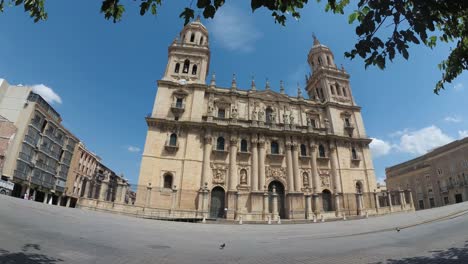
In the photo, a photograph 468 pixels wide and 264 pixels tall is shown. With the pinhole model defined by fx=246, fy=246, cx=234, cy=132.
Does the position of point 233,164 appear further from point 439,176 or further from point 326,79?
point 439,176

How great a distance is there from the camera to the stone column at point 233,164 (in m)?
23.6

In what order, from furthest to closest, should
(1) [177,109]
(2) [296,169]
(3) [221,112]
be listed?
(3) [221,112] < (2) [296,169] < (1) [177,109]

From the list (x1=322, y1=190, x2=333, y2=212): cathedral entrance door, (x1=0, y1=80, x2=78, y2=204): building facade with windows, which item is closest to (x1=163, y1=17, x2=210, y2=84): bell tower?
(x1=322, y1=190, x2=333, y2=212): cathedral entrance door

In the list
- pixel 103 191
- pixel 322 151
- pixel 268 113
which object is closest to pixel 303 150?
pixel 322 151

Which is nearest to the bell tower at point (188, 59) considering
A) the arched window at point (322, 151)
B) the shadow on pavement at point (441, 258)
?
the arched window at point (322, 151)

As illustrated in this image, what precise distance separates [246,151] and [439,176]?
3273cm

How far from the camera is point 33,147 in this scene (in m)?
31.4

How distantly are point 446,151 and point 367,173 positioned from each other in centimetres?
1962

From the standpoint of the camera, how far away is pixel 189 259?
5.53 meters

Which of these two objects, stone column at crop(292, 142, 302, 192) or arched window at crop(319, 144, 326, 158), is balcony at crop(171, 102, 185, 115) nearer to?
stone column at crop(292, 142, 302, 192)

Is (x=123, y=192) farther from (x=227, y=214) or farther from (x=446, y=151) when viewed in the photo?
(x=446, y=151)

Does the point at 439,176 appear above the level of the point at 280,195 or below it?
above

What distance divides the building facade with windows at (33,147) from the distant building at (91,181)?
3.06m

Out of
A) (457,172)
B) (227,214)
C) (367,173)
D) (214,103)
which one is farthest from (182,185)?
(457,172)
